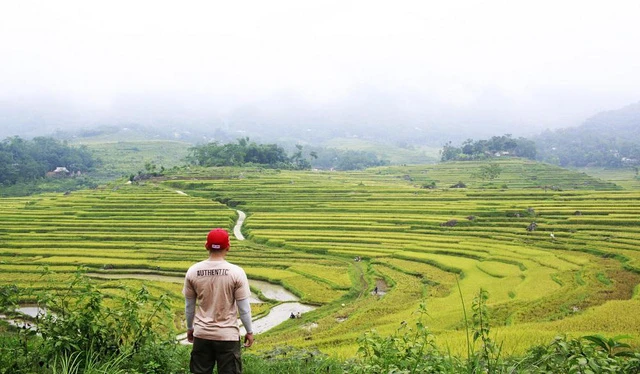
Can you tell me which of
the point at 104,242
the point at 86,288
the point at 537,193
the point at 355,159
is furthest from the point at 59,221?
the point at 355,159

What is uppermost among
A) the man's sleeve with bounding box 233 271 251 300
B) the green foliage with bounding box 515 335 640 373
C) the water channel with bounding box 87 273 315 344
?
the man's sleeve with bounding box 233 271 251 300

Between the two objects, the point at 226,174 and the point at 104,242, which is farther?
the point at 226,174

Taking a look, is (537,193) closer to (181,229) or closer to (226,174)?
(181,229)

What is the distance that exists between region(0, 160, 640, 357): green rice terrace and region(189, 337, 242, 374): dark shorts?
163 centimetres

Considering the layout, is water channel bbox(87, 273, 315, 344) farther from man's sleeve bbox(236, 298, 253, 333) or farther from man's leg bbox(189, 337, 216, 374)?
man's sleeve bbox(236, 298, 253, 333)

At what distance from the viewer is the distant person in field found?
571cm

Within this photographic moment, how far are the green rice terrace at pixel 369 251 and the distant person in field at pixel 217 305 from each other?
168cm

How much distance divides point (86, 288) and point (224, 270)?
251 centimetres

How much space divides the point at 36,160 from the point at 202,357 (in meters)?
119

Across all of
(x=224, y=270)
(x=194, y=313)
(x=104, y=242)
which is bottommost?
(x=104, y=242)

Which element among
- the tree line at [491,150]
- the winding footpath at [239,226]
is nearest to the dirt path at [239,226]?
the winding footpath at [239,226]

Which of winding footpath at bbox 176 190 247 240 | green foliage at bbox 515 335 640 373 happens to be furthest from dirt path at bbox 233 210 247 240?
green foliage at bbox 515 335 640 373

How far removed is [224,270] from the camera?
18.7 ft

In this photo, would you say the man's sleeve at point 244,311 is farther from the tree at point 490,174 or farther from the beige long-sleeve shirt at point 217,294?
the tree at point 490,174
